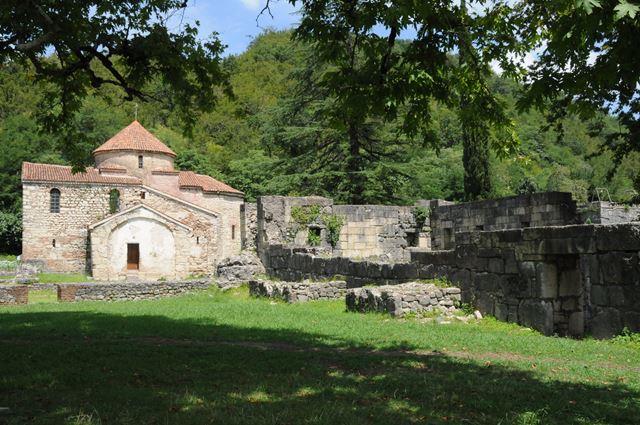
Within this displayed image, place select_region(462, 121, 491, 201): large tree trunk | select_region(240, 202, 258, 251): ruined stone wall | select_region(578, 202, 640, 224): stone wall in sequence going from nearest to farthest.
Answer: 1. select_region(578, 202, 640, 224): stone wall
2. select_region(240, 202, 258, 251): ruined stone wall
3. select_region(462, 121, 491, 201): large tree trunk

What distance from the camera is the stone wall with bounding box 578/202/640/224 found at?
19.0 metres

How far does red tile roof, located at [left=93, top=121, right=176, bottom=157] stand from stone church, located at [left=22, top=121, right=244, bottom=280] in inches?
3.0

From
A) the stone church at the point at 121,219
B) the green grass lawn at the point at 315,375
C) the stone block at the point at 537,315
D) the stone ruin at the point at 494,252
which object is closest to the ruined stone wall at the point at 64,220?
the stone church at the point at 121,219

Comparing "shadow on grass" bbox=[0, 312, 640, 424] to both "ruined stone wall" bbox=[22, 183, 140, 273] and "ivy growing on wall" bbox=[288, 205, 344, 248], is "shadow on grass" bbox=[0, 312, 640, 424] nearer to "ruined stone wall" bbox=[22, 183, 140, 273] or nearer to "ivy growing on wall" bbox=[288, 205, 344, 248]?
"ivy growing on wall" bbox=[288, 205, 344, 248]

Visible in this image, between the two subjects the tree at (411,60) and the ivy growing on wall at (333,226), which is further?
the ivy growing on wall at (333,226)

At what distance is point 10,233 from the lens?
51.7 m

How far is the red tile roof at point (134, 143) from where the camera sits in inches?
1808

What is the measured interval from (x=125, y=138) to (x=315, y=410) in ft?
145

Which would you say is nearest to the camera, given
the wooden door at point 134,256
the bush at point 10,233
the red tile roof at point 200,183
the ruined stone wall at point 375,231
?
the ruined stone wall at point 375,231

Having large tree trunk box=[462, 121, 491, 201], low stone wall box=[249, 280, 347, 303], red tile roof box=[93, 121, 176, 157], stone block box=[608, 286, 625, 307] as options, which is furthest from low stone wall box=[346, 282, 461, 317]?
red tile roof box=[93, 121, 176, 157]

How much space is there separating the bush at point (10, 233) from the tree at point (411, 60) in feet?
163

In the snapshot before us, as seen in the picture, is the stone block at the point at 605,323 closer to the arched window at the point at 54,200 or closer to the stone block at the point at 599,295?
the stone block at the point at 599,295

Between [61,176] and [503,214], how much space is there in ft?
109

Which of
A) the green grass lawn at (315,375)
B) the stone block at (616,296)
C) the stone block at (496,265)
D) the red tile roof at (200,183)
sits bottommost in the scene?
the green grass lawn at (315,375)
